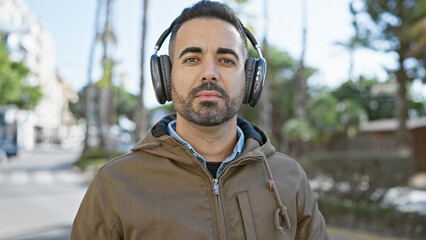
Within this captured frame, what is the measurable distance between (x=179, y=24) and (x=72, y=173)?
20.0m

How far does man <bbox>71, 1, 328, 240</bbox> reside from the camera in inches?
68.2

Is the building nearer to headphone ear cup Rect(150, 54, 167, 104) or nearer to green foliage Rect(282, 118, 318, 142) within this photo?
green foliage Rect(282, 118, 318, 142)

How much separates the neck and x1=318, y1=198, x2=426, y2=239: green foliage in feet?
21.7

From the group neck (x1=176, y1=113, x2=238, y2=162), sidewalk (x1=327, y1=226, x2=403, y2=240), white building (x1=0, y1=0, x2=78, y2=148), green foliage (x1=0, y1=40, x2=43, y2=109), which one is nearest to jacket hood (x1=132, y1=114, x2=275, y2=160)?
neck (x1=176, y1=113, x2=238, y2=162)

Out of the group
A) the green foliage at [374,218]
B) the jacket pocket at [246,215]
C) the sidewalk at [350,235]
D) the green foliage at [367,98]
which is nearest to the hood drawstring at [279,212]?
the jacket pocket at [246,215]

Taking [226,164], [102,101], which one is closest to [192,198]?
[226,164]

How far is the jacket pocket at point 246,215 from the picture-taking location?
5.74ft

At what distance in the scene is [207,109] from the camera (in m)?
1.86

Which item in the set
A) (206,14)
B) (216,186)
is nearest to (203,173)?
(216,186)

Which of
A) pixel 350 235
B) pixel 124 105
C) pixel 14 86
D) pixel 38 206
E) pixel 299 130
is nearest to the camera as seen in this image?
pixel 350 235

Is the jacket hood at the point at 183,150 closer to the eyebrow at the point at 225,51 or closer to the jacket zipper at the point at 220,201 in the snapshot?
the jacket zipper at the point at 220,201

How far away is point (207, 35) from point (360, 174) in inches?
279

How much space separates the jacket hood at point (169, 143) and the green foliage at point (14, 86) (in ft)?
101

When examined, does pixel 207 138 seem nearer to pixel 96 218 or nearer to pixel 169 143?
pixel 169 143
